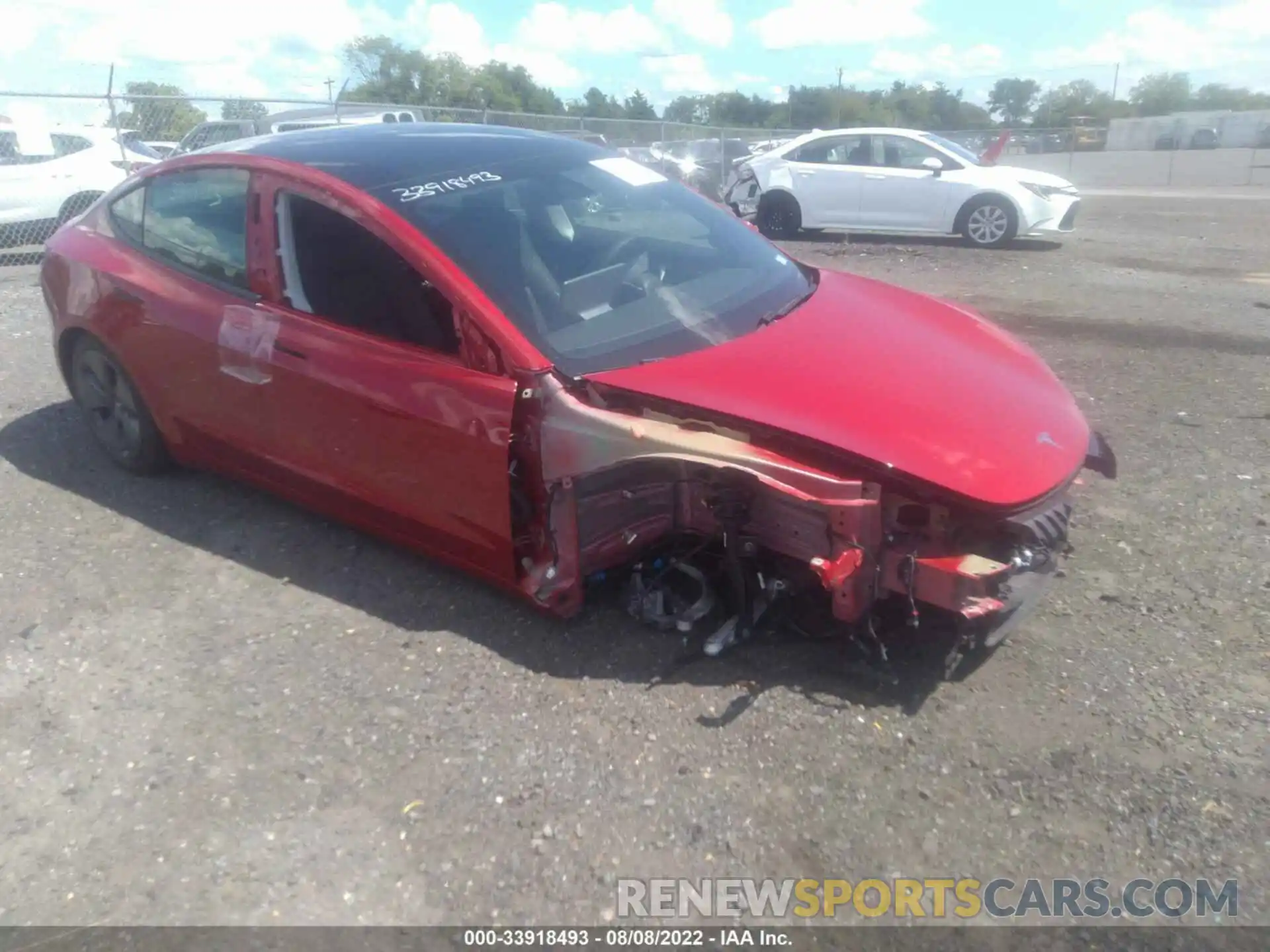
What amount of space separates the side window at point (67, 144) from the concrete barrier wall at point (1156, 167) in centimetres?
2019

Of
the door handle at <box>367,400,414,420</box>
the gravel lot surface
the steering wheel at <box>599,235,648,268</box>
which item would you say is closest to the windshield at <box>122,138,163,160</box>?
the gravel lot surface

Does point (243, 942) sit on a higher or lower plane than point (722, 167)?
lower

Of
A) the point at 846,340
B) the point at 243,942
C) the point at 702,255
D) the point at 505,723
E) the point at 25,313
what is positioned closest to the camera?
the point at 243,942

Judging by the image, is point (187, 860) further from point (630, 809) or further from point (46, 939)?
point (630, 809)

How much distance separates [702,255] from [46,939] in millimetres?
3143

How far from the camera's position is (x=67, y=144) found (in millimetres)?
11883

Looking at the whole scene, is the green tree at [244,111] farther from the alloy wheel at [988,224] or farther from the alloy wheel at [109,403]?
the alloy wheel at [109,403]

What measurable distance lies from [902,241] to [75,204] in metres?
10.2

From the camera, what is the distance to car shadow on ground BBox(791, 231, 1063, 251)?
498 inches

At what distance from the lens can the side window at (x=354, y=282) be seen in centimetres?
349

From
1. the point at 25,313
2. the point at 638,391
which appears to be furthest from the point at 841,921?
the point at 25,313

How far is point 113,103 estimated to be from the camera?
37.2 feet

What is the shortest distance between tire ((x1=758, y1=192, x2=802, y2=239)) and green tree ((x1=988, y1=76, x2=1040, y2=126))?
112ft

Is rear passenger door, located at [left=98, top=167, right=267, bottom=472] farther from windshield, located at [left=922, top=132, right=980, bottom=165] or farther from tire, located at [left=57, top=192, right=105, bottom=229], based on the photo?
windshield, located at [left=922, top=132, right=980, bottom=165]
